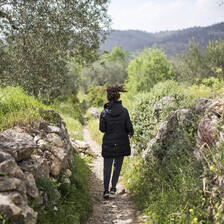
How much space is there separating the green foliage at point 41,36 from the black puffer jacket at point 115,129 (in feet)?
7.49

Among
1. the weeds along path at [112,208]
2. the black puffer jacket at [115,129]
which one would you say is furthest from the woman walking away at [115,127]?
the weeds along path at [112,208]

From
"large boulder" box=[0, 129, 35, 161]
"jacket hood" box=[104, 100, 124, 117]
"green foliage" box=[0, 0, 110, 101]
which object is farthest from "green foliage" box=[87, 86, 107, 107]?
"large boulder" box=[0, 129, 35, 161]

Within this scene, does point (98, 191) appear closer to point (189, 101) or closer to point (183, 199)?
point (183, 199)

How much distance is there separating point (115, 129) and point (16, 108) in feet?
8.71

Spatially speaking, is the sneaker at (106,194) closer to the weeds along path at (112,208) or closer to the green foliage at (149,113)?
the weeds along path at (112,208)

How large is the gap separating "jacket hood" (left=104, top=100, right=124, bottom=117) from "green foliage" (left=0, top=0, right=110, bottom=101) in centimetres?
218

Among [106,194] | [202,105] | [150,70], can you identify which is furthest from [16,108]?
[150,70]

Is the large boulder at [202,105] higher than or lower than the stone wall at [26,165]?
higher

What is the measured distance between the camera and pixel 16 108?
5789 millimetres

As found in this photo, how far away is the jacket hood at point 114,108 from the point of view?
552 centimetres

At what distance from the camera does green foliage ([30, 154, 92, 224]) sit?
3.59m

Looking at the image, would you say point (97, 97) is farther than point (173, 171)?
Yes

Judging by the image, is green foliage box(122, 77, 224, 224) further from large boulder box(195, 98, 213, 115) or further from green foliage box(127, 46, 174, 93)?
green foliage box(127, 46, 174, 93)

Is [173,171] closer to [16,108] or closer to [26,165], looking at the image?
[26,165]
